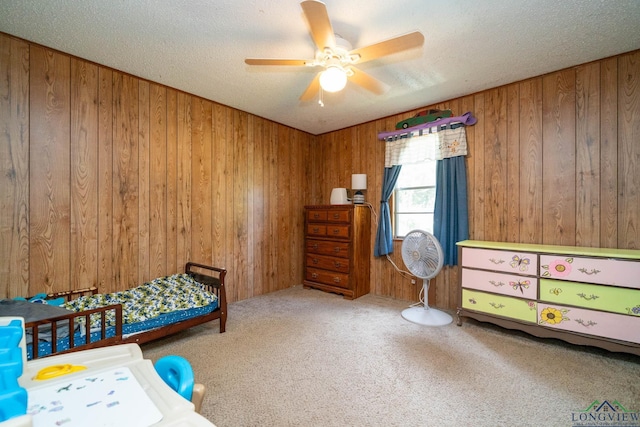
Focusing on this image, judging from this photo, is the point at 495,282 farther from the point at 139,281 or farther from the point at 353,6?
the point at 139,281

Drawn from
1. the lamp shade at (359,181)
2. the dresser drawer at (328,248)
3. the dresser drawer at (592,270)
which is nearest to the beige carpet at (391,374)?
the dresser drawer at (592,270)

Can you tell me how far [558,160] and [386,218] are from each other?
6.09ft

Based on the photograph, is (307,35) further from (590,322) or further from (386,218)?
(590,322)

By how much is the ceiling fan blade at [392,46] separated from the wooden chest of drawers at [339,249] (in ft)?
6.91

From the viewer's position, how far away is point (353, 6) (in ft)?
5.93

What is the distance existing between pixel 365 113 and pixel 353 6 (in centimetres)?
192

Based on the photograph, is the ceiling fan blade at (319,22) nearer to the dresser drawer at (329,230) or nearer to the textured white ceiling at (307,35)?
the textured white ceiling at (307,35)

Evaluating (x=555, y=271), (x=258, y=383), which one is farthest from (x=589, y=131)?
(x=258, y=383)

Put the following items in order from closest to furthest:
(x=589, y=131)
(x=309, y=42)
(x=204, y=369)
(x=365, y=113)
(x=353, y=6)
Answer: (x=353, y=6), (x=204, y=369), (x=309, y=42), (x=589, y=131), (x=365, y=113)

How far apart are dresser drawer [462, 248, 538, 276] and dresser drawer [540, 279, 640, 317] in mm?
149

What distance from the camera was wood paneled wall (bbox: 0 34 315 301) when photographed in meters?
2.16

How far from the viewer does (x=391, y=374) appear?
1953 millimetres

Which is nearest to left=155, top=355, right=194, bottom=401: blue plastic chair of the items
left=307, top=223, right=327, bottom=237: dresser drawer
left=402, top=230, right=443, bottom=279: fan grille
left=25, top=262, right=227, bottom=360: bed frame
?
left=25, top=262, right=227, bottom=360: bed frame

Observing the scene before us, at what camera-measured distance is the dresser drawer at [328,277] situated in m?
3.73
